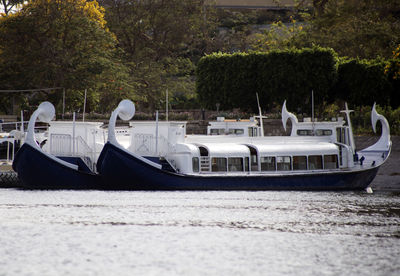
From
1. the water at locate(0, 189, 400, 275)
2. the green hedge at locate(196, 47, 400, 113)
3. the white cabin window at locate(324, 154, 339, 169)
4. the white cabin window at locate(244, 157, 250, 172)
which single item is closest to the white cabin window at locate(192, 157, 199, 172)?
the white cabin window at locate(244, 157, 250, 172)

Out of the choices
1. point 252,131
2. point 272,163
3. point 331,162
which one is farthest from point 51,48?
point 331,162

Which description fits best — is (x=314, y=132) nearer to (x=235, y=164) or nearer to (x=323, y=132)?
(x=323, y=132)

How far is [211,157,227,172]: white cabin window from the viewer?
163 ft

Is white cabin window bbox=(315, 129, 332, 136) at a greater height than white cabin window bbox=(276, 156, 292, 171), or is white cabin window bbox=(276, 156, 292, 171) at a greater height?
white cabin window bbox=(315, 129, 332, 136)

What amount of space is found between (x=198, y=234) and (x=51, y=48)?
166 feet

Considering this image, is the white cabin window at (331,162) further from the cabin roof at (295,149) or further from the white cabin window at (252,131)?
the white cabin window at (252,131)

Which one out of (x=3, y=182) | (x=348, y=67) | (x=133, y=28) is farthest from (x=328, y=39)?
(x=3, y=182)

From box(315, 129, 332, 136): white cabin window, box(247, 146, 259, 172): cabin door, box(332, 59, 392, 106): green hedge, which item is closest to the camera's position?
box(247, 146, 259, 172): cabin door

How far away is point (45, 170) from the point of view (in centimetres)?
5019

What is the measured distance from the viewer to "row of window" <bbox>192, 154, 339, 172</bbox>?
49531mm

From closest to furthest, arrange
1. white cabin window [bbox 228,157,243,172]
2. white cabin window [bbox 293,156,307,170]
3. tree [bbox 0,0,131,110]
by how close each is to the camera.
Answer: white cabin window [bbox 228,157,243,172] → white cabin window [bbox 293,156,307,170] → tree [bbox 0,0,131,110]

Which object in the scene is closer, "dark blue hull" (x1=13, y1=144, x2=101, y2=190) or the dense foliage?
"dark blue hull" (x1=13, y1=144, x2=101, y2=190)

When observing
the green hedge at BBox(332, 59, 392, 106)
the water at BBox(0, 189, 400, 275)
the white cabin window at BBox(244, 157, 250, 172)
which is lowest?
the water at BBox(0, 189, 400, 275)

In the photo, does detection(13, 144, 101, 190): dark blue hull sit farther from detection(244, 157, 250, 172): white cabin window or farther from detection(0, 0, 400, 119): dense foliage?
detection(0, 0, 400, 119): dense foliage
